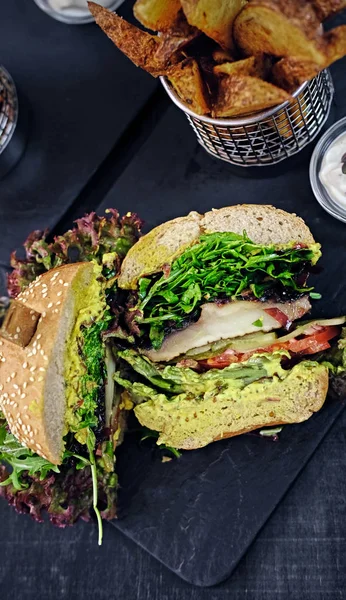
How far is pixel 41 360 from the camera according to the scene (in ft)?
10.2

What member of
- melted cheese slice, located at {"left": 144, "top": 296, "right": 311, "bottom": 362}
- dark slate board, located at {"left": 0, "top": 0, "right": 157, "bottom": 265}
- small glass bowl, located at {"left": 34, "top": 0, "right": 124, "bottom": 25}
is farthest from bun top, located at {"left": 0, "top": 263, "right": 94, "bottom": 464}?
small glass bowl, located at {"left": 34, "top": 0, "right": 124, "bottom": 25}

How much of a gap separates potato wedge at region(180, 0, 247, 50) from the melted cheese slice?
3.52 feet

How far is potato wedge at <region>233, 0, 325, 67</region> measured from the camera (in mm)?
2541

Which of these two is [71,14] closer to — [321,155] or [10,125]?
[10,125]

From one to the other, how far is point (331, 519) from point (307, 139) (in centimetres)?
175

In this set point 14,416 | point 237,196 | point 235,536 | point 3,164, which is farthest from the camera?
point 3,164

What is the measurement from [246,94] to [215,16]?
290mm

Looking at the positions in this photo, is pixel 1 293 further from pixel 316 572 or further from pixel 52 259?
pixel 316 572

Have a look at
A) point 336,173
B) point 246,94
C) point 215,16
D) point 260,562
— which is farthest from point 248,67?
point 260,562

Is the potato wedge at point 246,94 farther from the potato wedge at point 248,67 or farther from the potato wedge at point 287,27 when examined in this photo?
the potato wedge at point 287,27

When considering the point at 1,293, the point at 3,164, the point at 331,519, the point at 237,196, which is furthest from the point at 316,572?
the point at 3,164

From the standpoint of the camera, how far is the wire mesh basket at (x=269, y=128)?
10.2ft

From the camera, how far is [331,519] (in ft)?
11.1

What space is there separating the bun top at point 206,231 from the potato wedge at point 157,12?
91 centimetres
